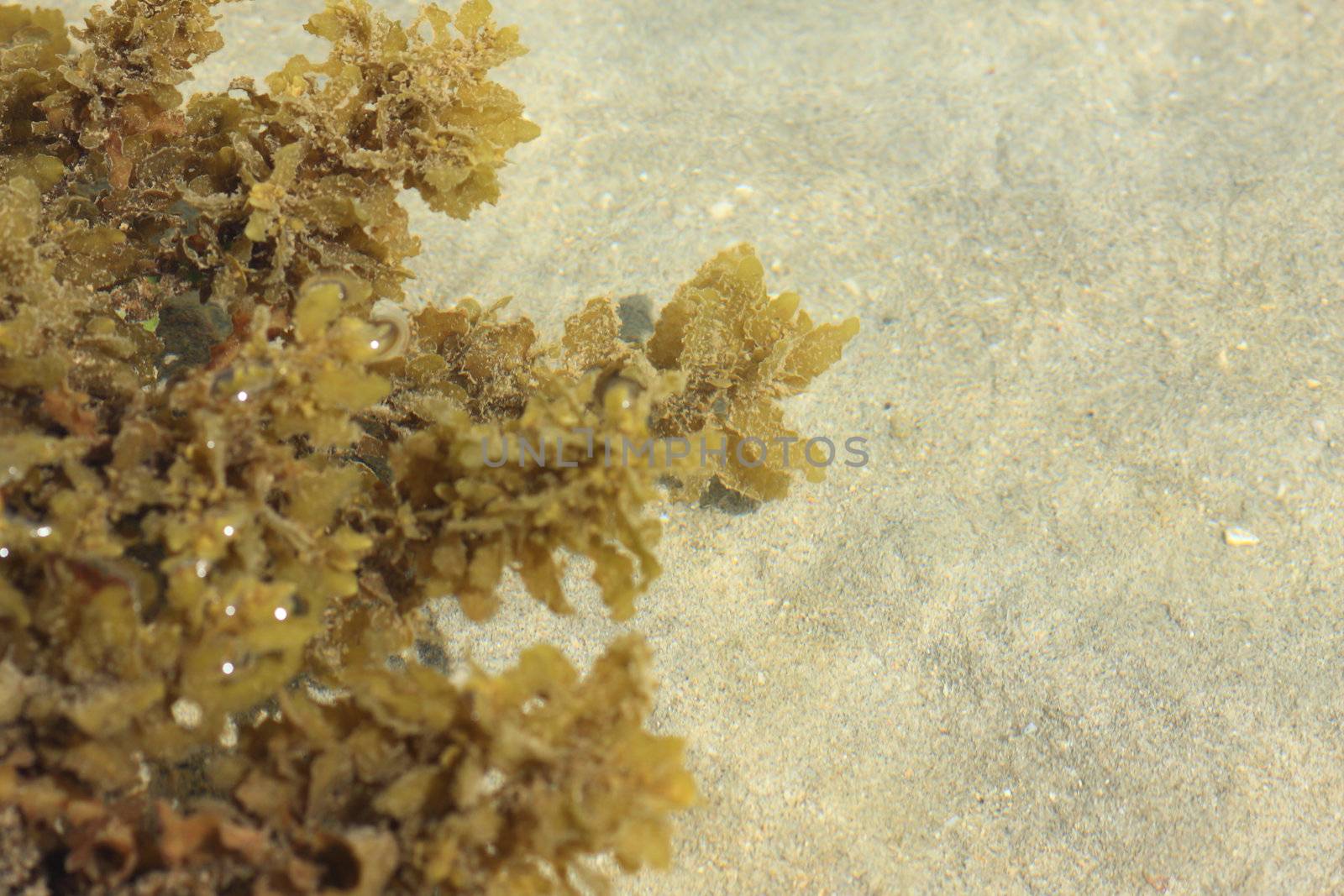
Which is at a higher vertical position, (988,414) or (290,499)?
(290,499)

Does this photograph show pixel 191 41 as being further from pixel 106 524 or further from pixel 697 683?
pixel 697 683

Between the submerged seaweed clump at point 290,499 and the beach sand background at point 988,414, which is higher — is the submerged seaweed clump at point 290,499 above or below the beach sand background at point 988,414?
above

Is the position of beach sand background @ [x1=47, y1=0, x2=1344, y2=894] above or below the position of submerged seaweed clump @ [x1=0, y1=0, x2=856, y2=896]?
below

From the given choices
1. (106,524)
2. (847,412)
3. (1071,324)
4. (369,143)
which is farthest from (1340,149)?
(106,524)

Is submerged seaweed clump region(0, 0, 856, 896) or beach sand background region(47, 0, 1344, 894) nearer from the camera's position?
submerged seaweed clump region(0, 0, 856, 896)

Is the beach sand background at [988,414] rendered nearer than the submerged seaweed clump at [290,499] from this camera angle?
No

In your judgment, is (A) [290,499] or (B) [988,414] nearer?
(A) [290,499]
